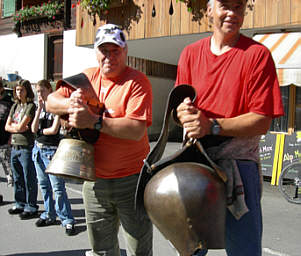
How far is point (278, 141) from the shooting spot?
7227 mm

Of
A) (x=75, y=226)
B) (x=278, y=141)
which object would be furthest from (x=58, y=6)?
(x=75, y=226)

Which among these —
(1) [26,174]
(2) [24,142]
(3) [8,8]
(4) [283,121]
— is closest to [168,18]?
(4) [283,121]

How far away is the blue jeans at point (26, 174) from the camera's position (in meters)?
4.75

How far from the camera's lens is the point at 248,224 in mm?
1614

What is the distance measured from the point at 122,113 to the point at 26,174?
308 centimetres

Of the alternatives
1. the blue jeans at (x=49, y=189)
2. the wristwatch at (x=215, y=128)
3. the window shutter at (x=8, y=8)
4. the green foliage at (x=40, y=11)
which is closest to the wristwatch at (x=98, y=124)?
the wristwatch at (x=215, y=128)

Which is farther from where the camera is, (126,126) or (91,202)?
(91,202)

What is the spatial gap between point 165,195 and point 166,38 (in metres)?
7.35

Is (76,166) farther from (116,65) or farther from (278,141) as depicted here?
(278,141)

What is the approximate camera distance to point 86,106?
191cm

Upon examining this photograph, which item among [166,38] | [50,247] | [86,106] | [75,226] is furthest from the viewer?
[166,38]

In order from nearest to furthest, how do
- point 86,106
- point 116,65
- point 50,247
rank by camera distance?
1. point 86,106
2. point 116,65
3. point 50,247

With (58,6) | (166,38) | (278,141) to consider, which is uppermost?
(58,6)

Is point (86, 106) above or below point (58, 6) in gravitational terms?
below
